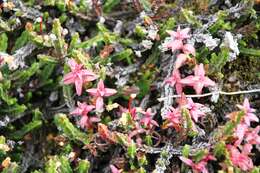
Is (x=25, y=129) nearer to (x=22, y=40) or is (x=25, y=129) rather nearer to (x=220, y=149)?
(x=22, y=40)

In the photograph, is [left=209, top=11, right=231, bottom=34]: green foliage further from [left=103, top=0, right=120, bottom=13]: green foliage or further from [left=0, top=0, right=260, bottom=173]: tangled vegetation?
[left=103, top=0, right=120, bottom=13]: green foliage

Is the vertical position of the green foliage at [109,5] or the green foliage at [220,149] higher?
the green foliage at [109,5]

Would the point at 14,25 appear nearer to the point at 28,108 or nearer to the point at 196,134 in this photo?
the point at 28,108

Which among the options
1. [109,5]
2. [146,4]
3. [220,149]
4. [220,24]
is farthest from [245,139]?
[109,5]

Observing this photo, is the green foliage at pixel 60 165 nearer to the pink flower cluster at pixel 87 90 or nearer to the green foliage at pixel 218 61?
the pink flower cluster at pixel 87 90

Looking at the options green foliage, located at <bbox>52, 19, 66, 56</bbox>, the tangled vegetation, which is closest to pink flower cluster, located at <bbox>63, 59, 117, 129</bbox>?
the tangled vegetation

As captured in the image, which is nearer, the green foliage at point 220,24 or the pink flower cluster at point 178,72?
the pink flower cluster at point 178,72

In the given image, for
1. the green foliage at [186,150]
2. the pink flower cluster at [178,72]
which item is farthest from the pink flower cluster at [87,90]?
the green foliage at [186,150]

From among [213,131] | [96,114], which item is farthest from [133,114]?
[213,131]
